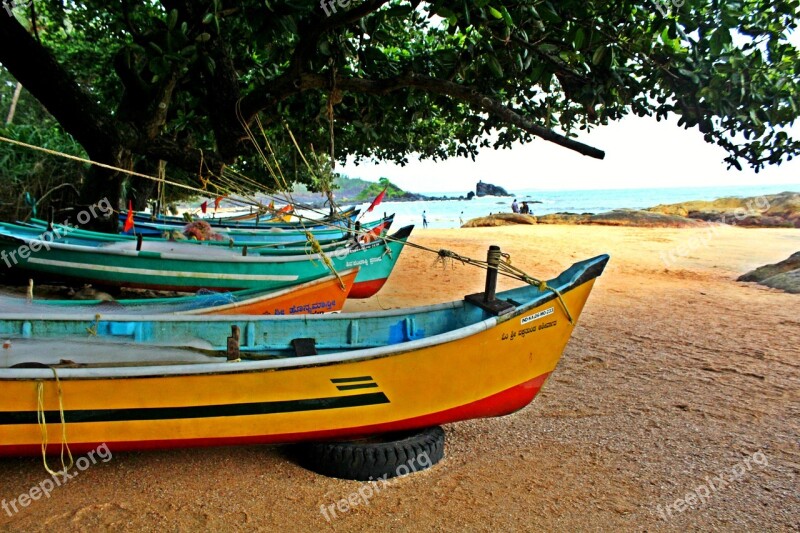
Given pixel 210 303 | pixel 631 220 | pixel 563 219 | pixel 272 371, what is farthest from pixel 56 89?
pixel 563 219

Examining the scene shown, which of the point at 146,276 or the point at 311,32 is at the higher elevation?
the point at 311,32

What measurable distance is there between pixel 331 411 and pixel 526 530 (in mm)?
1284

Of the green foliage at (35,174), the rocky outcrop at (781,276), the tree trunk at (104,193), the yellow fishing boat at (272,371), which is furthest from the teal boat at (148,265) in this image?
the rocky outcrop at (781,276)

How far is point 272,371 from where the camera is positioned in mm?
2871

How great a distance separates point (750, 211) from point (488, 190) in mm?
55331

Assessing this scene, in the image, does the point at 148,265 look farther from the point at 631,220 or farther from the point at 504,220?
the point at 631,220

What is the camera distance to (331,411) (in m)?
3.06

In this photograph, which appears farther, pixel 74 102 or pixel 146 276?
pixel 146 276

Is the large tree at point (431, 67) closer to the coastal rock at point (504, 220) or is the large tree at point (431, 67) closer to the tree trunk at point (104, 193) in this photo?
the tree trunk at point (104, 193)

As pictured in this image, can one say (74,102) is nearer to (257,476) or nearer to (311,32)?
(311,32)

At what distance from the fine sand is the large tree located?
2229mm

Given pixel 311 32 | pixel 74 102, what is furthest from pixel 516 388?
pixel 74 102

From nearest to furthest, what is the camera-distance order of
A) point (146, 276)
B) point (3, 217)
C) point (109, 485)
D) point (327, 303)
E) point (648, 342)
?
point (109, 485)
point (327, 303)
point (648, 342)
point (146, 276)
point (3, 217)

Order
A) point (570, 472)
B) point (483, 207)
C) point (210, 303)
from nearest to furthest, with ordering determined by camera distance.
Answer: point (570, 472), point (210, 303), point (483, 207)
